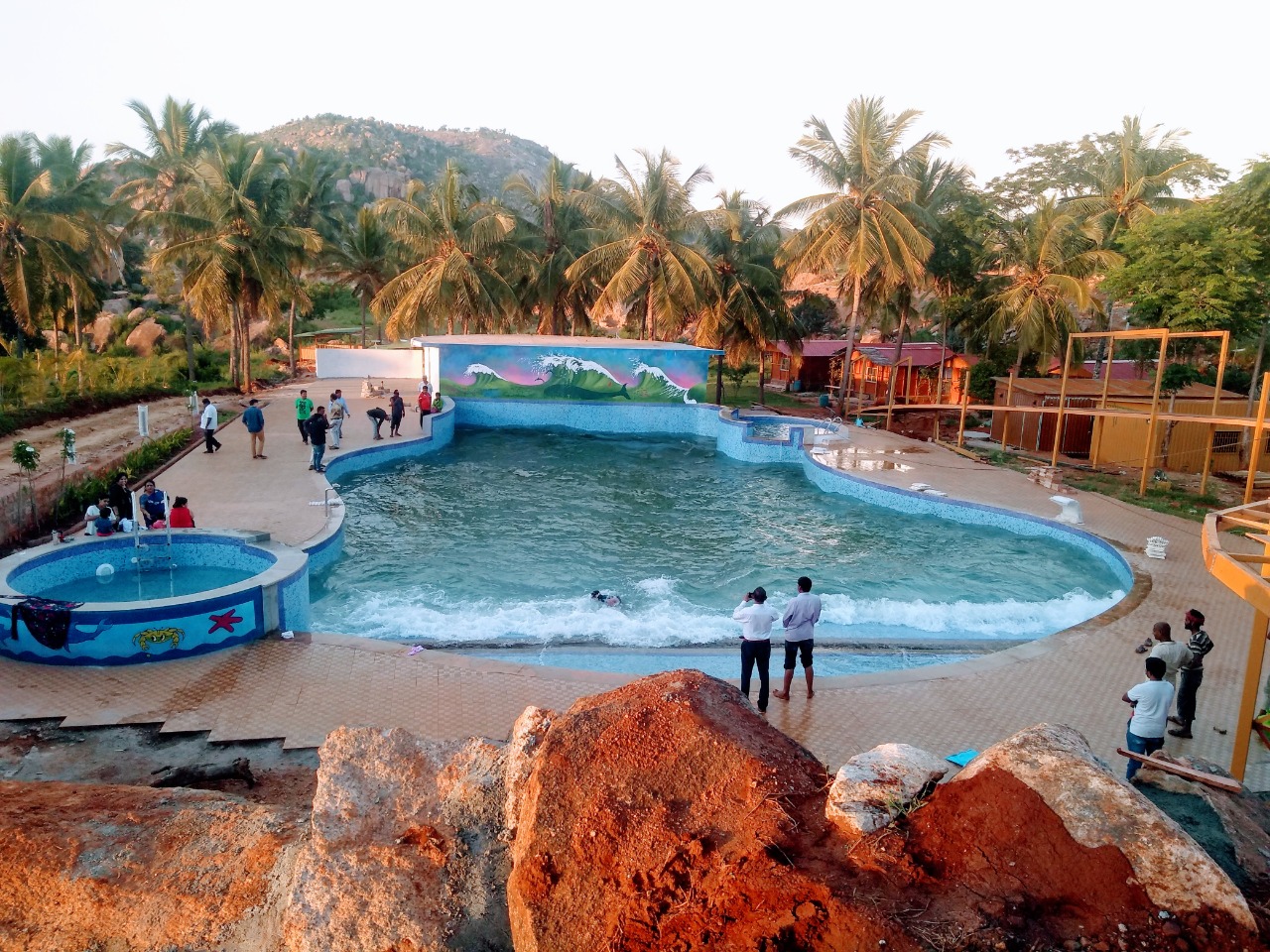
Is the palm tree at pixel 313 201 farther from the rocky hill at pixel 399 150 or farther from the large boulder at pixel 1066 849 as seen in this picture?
the large boulder at pixel 1066 849

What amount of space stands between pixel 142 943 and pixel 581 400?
23.9 metres

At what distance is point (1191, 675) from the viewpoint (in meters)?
7.02

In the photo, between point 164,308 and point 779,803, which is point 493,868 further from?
point 164,308

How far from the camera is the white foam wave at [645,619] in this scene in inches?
400

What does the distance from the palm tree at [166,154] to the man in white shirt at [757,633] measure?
3046 cm

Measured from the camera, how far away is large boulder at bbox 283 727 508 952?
3.17 m

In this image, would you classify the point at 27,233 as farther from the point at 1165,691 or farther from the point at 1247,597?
the point at 1247,597

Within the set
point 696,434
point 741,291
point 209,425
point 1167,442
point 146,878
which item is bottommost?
point 696,434

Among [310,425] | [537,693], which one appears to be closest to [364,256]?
[310,425]

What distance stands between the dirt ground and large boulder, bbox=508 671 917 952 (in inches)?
128

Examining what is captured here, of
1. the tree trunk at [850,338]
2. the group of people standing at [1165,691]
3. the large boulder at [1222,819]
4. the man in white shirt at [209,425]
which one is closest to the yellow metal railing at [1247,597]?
the group of people standing at [1165,691]

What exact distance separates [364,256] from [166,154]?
8465 mm

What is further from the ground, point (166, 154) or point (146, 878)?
point (166, 154)

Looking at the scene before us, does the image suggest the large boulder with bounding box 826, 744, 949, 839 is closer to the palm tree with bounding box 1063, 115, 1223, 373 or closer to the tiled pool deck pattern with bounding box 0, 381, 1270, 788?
the tiled pool deck pattern with bounding box 0, 381, 1270, 788
